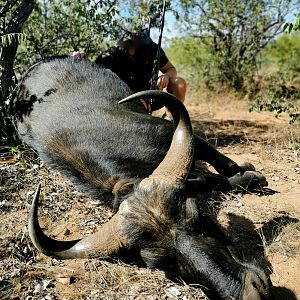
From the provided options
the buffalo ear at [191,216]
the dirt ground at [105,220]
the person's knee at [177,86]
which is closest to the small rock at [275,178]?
the dirt ground at [105,220]

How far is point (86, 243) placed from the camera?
324 centimetres

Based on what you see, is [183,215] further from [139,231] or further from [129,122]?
[129,122]

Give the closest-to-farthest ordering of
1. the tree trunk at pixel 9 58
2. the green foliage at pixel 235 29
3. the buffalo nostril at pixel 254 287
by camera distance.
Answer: the buffalo nostril at pixel 254 287, the tree trunk at pixel 9 58, the green foliage at pixel 235 29

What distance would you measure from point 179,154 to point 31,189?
205 centimetres

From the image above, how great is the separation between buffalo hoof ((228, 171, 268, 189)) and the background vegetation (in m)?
1.49

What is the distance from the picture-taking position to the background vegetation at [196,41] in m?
5.74

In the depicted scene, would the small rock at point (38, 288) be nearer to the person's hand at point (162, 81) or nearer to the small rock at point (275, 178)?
the small rock at point (275, 178)

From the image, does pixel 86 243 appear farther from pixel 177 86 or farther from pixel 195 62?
pixel 195 62

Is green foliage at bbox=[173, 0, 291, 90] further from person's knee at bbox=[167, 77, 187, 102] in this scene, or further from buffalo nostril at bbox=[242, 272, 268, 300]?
buffalo nostril at bbox=[242, 272, 268, 300]

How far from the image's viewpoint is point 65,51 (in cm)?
691

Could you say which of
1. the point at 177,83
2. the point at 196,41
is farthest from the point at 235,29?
the point at 177,83

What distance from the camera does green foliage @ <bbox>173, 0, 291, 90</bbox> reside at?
9.48 meters

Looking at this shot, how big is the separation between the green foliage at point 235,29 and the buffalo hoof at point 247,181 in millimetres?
5717

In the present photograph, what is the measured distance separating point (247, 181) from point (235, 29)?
20.2ft
